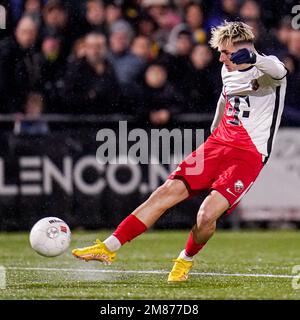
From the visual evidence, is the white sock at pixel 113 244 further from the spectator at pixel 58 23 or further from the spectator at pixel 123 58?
the spectator at pixel 58 23

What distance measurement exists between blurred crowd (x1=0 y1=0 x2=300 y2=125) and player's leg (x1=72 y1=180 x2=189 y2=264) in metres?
4.14

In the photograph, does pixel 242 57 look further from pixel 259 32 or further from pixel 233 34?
pixel 259 32

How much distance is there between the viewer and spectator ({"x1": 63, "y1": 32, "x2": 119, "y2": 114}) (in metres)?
11.1

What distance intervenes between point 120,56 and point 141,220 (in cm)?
513

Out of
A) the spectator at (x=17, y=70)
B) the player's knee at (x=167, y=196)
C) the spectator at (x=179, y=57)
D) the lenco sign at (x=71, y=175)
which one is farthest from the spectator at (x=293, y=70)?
the player's knee at (x=167, y=196)

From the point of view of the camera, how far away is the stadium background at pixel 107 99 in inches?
420

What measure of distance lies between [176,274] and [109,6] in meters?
5.92

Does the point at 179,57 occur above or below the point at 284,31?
below

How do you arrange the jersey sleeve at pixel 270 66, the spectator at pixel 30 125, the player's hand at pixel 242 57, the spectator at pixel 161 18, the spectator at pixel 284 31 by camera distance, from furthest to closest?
the spectator at pixel 161 18 → the spectator at pixel 284 31 → the spectator at pixel 30 125 → the jersey sleeve at pixel 270 66 → the player's hand at pixel 242 57

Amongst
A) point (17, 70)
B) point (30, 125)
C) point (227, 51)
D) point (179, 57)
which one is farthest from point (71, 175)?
point (227, 51)

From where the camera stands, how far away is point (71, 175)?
35.0 feet

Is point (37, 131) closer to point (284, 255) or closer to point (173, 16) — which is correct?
point (173, 16)

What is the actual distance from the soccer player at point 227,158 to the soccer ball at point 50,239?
0.66ft
